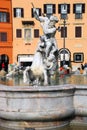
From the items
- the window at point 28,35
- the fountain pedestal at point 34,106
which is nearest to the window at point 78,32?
the window at point 28,35

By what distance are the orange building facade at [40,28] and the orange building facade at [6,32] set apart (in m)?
0.56

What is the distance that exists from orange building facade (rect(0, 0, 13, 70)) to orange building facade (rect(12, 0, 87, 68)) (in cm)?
56

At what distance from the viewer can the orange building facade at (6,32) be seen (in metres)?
40.8

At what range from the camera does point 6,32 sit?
134ft

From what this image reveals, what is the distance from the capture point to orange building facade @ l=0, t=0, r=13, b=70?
40.8 metres

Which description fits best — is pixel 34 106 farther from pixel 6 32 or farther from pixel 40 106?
pixel 6 32

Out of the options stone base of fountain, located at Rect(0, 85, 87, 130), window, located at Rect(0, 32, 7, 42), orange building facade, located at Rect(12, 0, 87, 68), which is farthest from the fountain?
window, located at Rect(0, 32, 7, 42)

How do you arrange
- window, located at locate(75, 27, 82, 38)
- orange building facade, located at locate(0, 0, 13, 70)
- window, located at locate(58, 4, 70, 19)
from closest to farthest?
1. window, located at locate(58, 4, 70, 19)
2. window, located at locate(75, 27, 82, 38)
3. orange building facade, located at locate(0, 0, 13, 70)

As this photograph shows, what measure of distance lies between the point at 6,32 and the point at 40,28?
3.88m

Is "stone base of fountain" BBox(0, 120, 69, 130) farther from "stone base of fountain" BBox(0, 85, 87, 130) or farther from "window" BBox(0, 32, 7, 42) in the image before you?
"window" BBox(0, 32, 7, 42)

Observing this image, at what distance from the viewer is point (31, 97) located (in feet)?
29.5

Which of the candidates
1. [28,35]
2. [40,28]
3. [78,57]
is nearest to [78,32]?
[78,57]

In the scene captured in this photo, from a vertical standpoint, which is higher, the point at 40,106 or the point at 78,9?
the point at 78,9

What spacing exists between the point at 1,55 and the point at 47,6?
7.63m
